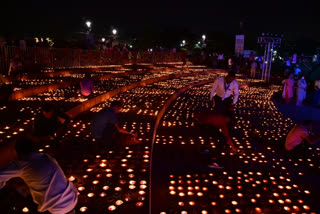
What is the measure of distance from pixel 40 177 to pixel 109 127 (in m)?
2.42

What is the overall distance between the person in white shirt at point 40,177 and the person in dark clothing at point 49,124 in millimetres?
1989

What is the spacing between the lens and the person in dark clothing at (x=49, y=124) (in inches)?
179

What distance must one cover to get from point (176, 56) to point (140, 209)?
24738 millimetres

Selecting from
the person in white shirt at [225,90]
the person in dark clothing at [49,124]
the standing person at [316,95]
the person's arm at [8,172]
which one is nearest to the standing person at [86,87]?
the person in dark clothing at [49,124]

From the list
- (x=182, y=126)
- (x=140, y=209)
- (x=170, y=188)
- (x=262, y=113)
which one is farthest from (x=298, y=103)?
(x=140, y=209)

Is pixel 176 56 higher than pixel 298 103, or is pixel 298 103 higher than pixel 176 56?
pixel 176 56

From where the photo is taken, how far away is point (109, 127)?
492 cm

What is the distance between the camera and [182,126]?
25.9 ft

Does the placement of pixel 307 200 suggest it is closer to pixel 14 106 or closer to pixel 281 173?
pixel 281 173

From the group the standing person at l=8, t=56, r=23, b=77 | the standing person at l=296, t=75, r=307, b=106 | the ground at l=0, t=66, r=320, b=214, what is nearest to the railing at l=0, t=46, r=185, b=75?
the standing person at l=8, t=56, r=23, b=77

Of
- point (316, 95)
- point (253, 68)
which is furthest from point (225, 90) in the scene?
point (253, 68)

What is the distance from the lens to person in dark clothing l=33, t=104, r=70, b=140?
4.54m

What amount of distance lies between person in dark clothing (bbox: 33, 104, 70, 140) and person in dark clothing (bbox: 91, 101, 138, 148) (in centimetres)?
61

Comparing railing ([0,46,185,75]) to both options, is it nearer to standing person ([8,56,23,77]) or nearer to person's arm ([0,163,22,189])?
standing person ([8,56,23,77])
